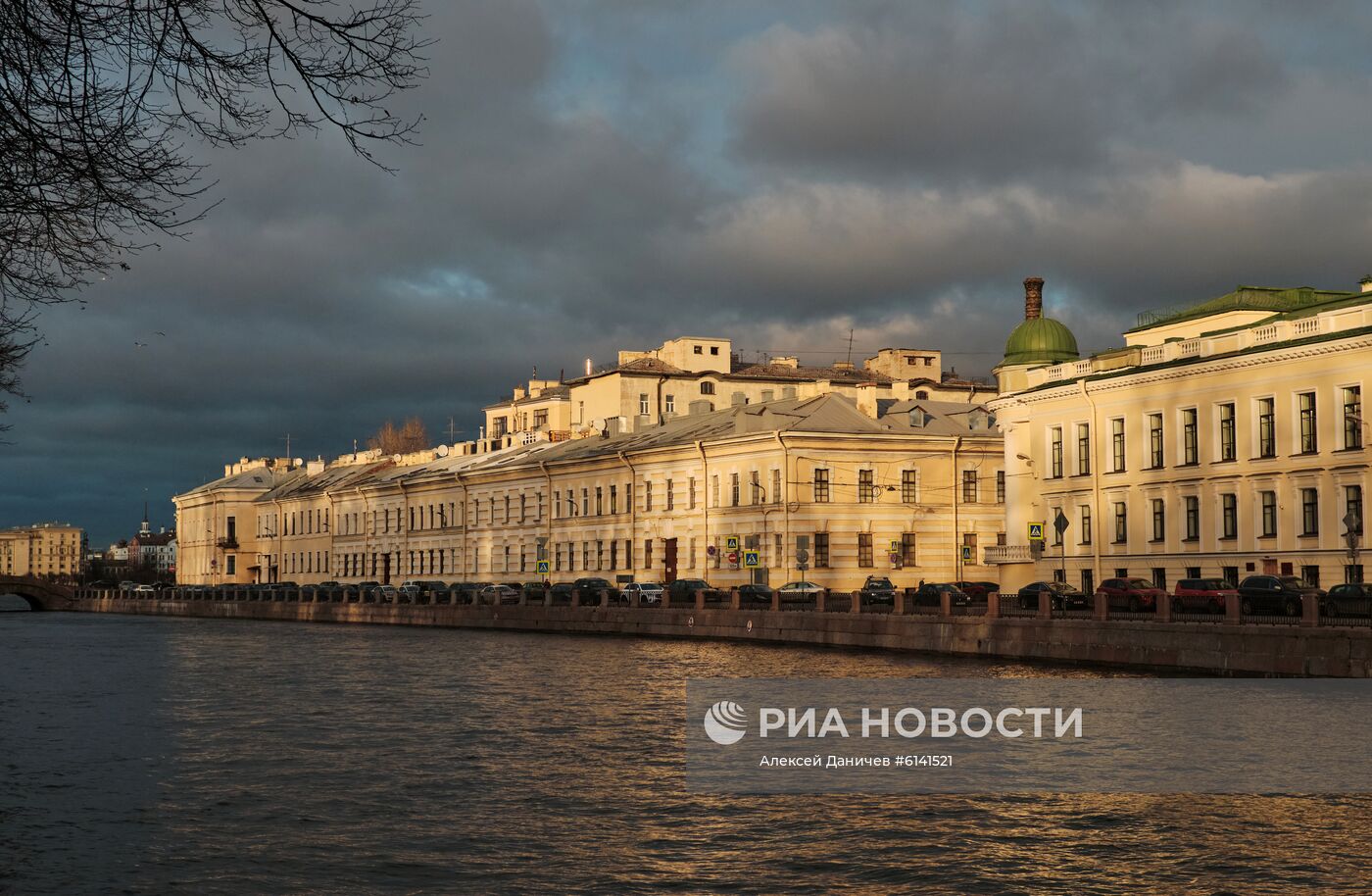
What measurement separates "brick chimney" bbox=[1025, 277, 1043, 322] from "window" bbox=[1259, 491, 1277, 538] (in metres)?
19.9

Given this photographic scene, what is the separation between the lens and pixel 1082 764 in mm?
20453

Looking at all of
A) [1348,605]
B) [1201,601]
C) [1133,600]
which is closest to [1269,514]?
[1133,600]

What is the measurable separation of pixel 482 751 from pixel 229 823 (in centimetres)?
566

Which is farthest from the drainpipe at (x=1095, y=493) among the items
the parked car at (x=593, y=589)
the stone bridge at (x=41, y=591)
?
the stone bridge at (x=41, y=591)

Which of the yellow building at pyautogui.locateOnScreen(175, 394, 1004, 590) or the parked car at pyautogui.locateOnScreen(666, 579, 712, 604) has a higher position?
the yellow building at pyautogui.locateOnScreen(175, 394, 1004, 590)

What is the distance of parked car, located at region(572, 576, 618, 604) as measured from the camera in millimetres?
60597

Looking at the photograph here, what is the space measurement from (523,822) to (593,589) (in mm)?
46640

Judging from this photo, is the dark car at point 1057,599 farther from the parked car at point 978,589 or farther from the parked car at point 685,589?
the parked car at point 685,589

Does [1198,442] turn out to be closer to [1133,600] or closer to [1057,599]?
[1057,599]

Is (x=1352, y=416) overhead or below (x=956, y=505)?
overhead

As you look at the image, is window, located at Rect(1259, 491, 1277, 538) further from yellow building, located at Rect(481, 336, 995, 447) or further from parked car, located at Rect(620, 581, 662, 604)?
yellow building, located at Rect(481, 336, 995, 447)

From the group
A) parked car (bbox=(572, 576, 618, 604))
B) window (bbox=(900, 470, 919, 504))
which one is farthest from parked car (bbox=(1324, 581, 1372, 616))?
window (bbox=(900, 470, 919, 504))

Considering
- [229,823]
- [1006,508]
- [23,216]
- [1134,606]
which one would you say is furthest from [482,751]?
[1006,508]

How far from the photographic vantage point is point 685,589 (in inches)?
2296
